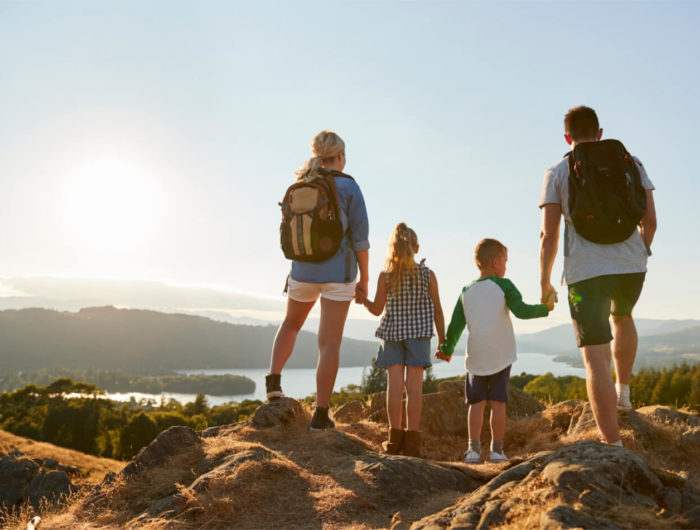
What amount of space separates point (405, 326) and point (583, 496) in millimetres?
3424

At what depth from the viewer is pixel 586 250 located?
4453 mm

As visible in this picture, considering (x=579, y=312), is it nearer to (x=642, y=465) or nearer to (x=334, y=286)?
(x=642, y=465)

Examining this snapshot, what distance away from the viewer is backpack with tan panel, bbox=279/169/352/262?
558cm

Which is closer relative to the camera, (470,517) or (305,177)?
(470,517)

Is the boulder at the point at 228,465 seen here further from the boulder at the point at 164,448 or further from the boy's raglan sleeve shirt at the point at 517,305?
the boy's raglan sleeve shirt at the point at 517,305

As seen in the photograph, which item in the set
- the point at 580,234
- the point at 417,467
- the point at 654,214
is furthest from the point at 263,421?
the point at 654,214

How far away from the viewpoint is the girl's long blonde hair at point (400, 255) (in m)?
6.14

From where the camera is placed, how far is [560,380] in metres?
34.5

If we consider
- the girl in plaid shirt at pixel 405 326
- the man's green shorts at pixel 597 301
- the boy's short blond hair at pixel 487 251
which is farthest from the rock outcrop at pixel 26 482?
the man's green shorts at pixel 597 301

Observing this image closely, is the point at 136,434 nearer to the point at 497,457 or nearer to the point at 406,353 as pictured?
the point at 406,353

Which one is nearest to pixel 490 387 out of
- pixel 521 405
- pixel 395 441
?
pixel 395 441

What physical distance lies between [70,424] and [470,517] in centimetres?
6606

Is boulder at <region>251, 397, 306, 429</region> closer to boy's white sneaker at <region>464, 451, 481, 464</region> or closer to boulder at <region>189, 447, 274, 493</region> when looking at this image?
boulder at <region>189, 447, 274, 493</region>

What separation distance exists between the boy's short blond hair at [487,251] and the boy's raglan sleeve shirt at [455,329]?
341 mm
